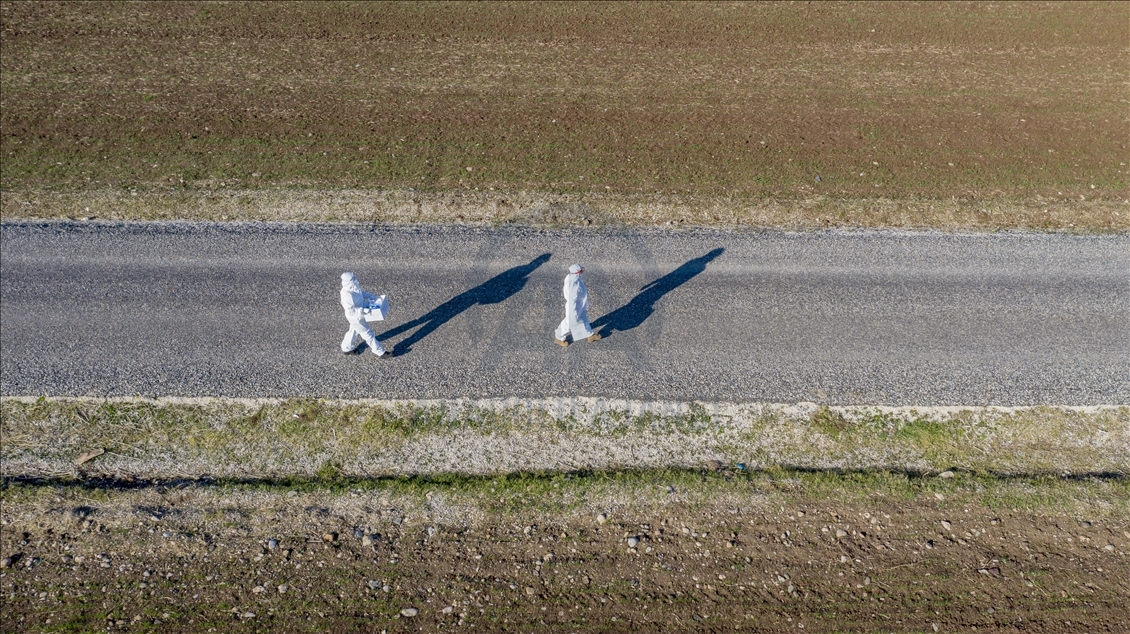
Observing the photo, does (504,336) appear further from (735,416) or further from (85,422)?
(85,422)

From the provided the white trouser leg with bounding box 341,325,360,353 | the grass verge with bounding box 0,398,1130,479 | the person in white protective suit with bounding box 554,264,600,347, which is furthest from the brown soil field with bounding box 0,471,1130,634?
the person in white protective suit with bounding box 554,264,600,347

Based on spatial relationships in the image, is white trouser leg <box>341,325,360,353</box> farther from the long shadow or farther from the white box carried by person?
the long shadow

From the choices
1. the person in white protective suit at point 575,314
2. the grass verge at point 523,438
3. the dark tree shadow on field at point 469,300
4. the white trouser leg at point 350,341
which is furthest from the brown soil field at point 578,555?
the dark tree shadow on field at point 469,300

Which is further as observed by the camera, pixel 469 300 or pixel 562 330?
pixel 469 300

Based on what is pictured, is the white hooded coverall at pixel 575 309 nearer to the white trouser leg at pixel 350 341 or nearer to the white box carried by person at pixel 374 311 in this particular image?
the white box carried by person at pixel 374 311

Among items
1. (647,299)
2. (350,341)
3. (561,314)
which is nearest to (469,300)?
(561,314)

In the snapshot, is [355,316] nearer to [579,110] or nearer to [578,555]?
[578,555]

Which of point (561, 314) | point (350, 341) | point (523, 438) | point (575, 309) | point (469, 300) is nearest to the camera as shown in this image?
Result: point (523, 438)

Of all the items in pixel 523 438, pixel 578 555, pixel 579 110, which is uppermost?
pixel 579 110
